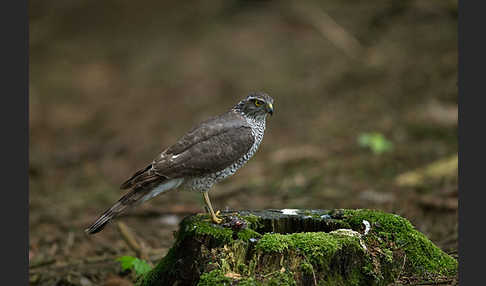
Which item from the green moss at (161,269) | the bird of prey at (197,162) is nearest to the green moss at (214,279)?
the green moss at (161,269)

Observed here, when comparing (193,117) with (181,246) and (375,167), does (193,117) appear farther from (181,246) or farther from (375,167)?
(181,246)

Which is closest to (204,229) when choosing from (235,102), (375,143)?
(375,143)

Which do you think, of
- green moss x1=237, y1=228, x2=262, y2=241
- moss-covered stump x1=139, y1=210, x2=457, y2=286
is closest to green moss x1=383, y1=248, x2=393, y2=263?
moss-covered stump x1=139, y1=210, x2=457, y2=286

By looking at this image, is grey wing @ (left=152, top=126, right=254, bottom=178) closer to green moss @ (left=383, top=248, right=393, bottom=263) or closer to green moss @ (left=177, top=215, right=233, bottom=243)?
green moss @ (left=177, top=215, right=233, bottom=243)

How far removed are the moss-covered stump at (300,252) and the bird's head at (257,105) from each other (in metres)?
1.06

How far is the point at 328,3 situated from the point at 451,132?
733 centimetres

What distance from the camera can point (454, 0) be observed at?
Result: 46.0 feet

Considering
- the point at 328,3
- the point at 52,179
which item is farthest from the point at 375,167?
the point at 328,3

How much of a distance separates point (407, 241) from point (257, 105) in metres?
1.97

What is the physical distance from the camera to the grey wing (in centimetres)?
523

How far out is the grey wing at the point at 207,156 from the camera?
5230 mm

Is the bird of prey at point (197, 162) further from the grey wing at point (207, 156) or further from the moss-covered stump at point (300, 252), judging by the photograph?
the moss-covered stump at point (300, 252)

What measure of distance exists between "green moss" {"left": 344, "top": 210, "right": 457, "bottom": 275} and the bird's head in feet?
4.54

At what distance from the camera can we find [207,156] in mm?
5293
